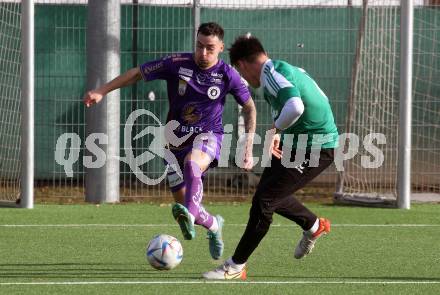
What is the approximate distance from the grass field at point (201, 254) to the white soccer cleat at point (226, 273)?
92 millimetres

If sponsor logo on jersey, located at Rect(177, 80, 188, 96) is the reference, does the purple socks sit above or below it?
below

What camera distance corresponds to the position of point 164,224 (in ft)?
40.7

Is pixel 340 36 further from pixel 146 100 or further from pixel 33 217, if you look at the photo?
pixel 33 217

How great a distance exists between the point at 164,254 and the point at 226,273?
0.50 meters

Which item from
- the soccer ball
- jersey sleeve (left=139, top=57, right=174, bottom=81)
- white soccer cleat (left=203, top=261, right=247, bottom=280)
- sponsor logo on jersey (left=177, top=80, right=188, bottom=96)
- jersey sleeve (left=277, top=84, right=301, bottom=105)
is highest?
jersey sleeve (left=139, top=57, right=174, bottom=81)

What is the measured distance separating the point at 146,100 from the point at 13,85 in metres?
2.01

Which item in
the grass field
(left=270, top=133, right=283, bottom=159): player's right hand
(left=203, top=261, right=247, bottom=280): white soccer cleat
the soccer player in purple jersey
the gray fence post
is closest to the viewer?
the grass field

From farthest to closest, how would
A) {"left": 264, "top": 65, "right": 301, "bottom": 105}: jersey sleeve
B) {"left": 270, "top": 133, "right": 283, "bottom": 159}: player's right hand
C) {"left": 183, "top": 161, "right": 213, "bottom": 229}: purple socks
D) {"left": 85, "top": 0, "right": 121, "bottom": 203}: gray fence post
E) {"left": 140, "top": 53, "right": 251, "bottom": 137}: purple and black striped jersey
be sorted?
{"left": 85, "top": 0, "right": 121, "bottom": 203}: gray fence post < {"left": 140, "top": 53, "right": 251, "bottom": 137}: purple and black striped jersey < {"left": 183, "top": 161, "right": 213, "bottom": 229}: purple socks < {"left": 270, "top": 133, "right": 283, "bottom": 159}: player's right hand < {"left": 264, "top": 65, "right": 301, "bottom": 105}: jersey sleeve

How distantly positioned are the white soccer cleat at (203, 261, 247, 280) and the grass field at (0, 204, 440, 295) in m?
0.09

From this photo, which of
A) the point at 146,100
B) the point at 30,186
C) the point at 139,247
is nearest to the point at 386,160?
the point at 146,100

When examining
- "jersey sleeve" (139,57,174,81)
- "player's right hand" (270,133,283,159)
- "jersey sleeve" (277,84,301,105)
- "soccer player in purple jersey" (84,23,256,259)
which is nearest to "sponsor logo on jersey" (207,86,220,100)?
"soccer player in purple jersey" (84,23,256,259)

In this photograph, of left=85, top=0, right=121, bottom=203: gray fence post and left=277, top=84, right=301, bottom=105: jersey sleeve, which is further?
left=85, top=0, right=121, bottom=203: gray fence post

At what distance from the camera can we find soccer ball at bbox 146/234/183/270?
8.26 m

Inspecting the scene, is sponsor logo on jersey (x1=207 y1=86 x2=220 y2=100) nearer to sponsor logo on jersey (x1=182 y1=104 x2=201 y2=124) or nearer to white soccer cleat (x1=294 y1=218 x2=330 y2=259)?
sponsor logo on jersey (x1=182 y1=104 x2=201 y2=124)
